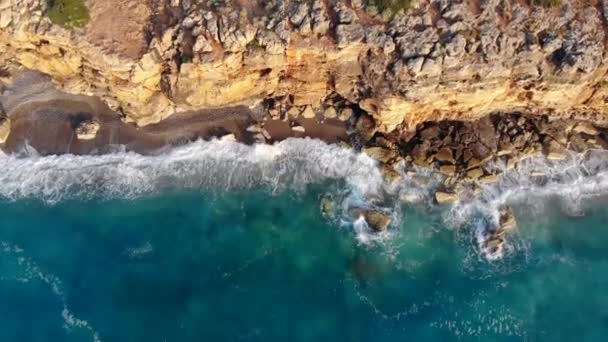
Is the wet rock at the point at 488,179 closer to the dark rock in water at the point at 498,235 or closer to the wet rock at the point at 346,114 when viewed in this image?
the dark rock in water at the point at 498,235

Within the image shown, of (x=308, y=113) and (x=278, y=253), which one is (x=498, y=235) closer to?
(x=278, y=253)

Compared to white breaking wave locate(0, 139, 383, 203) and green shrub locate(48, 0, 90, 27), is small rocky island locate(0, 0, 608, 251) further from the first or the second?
white breaking wave locate(0, 139, 383, 203)

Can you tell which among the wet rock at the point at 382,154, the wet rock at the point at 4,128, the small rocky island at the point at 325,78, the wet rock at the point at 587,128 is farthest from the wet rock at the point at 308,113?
the wet rock at the point at 4,128

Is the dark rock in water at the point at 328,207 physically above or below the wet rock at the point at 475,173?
below

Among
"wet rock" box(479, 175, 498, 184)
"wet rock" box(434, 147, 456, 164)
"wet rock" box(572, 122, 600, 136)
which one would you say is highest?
"wet rock" box(572, 122, 600, 136)

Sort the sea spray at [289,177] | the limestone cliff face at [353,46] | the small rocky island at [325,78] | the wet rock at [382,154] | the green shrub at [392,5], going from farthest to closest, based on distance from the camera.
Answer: the wet rock at [382,154], the sea spray at [289,177], the green shrub at [392,5], the small rocky island at [325,78], the limestone cliff face at [353,46]

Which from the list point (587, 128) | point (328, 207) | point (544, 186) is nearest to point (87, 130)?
point (328, 207)

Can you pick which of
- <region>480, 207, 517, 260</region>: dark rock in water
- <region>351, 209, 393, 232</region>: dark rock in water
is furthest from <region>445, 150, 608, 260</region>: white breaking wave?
<region>351, 209, 393, 232</region>: dark rock in water

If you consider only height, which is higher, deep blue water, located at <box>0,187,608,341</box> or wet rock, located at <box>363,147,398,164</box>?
wet rock, located at <box>363,147,398,164</box>
